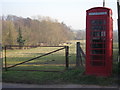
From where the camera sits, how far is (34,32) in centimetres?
2028

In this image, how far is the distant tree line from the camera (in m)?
17.5

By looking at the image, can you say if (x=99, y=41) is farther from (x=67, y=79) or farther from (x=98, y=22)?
(x=67, y=79)

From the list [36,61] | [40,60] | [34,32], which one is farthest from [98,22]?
[34,32]

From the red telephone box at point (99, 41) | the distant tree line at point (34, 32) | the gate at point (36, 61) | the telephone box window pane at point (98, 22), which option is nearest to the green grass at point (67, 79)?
the red telephone box at point (99, 41)

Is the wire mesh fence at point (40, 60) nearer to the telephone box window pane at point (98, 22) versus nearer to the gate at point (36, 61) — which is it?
the gate at point (36, 61)

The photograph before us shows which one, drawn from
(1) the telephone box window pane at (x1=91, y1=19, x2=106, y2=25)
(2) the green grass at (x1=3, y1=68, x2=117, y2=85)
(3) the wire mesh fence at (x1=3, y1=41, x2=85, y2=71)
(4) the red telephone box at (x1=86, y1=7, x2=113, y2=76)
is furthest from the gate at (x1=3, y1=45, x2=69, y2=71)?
(1) the telephone box window pane at (x1=91, y1=19, x2=106, y2=25)

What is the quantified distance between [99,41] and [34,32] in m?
14.9

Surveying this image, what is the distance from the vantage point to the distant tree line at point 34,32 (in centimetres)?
1753

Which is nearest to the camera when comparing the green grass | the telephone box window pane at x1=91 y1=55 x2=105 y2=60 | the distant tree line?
the green grass

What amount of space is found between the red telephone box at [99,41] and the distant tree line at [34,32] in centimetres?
1064

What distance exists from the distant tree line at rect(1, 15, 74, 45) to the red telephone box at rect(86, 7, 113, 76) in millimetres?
10636

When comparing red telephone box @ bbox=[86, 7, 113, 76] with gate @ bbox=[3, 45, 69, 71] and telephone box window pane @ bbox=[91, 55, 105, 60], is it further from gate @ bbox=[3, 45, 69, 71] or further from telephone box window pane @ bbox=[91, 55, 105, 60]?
gate @ bbox=[3, 45, 69, 71]

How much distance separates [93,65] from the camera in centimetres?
628

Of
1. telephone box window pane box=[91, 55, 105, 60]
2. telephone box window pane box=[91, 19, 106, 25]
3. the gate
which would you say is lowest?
the gate
